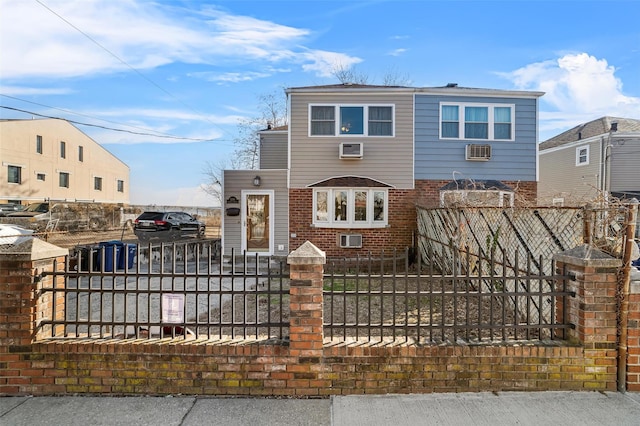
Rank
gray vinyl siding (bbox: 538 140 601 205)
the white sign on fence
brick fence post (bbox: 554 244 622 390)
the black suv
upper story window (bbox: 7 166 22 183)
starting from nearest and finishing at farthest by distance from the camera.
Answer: brick fence post (bbox: 554 244 622 390) → the white sign on fence → gray vinyl siding (bbox: 538 140 601 205) → the black suv → upper story window (bbox: 7 166 22 183)

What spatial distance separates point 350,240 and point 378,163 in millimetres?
2578

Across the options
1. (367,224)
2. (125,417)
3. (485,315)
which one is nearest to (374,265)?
(367,224)

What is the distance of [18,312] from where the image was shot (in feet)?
10.7

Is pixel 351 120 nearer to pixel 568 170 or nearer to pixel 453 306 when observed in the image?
pixel 453 306

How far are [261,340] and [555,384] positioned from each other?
105 inches

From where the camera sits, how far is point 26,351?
3.28 metres

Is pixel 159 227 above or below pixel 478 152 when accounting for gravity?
below

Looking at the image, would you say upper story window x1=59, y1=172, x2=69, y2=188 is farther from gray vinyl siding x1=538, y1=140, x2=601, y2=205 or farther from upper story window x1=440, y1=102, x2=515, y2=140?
gray vinyl siding x1=538, y1=140, x2=601, y2=205

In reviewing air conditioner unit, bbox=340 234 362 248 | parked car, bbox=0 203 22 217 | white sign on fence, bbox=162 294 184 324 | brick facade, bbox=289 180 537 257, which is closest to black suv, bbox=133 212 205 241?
parked car, bbox=0 203 22 217

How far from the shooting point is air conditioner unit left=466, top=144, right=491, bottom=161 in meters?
11.3

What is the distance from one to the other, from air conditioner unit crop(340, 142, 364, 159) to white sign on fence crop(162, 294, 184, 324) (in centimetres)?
843

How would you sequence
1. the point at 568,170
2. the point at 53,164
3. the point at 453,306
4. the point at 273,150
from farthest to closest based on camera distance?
the point at 53,164, the point at 568,170, the point at 273,150, the point at 453,306

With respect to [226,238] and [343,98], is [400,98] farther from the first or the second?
[226,238]

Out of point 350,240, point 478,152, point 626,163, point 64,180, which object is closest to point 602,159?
point 626,163
